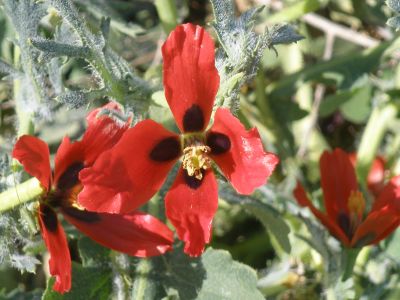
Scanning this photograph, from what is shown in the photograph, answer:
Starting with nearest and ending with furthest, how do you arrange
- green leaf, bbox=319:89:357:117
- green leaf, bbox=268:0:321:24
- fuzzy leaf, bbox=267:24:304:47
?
1. fuzzy leaf, bbox=267:24:304:47
2. green leaf, bbox=268:0:321:24
3. green leaf, bbox=319:89:357:117

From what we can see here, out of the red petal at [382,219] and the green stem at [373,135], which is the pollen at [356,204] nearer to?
the red petal at [382,219]

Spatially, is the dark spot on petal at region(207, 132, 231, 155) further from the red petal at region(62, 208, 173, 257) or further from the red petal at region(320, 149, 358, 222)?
the red petal at region(320, 149, 358, 222)

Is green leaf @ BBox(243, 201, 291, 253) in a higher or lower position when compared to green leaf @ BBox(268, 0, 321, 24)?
lower

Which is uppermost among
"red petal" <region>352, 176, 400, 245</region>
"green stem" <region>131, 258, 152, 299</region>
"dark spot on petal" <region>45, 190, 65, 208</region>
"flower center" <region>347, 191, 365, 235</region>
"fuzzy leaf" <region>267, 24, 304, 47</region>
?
"fuzzy leaf" <region>267, 24, 304, 47</region>

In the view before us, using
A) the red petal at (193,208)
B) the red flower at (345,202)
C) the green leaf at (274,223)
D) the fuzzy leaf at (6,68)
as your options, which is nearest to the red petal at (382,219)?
the red flower at (345,202)

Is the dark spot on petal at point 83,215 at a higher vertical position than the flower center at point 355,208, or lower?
higher

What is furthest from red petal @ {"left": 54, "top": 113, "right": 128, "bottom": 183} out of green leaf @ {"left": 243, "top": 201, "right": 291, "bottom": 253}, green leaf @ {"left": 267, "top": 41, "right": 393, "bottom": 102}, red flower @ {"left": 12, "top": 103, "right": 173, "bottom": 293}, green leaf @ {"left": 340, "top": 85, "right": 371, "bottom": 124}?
green leaf @ {"left": 340, "top": 85, "right": 371, "bottom": 124}

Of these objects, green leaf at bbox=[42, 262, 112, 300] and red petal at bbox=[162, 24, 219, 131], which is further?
green leaf at bbox=[42, 262, 112, 300]
